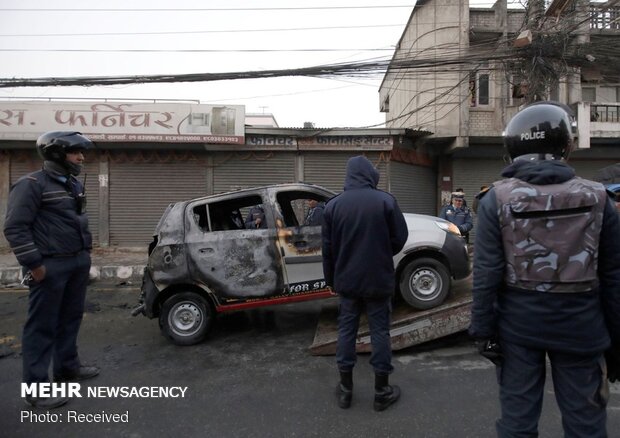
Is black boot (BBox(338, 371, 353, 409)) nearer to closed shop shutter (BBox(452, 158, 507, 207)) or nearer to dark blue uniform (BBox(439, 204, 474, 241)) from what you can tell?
dark blue uniform (BBox(439, 204, 474, 241))

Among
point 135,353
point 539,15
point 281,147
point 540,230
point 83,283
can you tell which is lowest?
point 135,353

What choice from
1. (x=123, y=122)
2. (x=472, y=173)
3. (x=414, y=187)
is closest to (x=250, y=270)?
(x=123, y=122)

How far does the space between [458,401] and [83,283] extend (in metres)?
3.31

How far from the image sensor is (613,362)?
1.88 metres

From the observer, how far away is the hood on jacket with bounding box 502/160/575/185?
1723 millimetres

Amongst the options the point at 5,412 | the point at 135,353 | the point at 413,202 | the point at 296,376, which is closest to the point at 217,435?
the point at 296,376

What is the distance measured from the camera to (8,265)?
30.0 ft

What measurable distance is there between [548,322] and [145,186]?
A: 37.1 ft

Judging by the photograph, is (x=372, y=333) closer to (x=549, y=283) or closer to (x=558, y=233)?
(x=549, y=283)

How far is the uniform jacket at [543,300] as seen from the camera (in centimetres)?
169

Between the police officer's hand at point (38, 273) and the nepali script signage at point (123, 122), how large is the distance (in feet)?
26.0

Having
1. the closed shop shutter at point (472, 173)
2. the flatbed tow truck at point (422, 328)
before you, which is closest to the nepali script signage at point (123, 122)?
the closed shop shutter at point (472, 173)

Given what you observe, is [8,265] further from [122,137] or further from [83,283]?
[83,283]

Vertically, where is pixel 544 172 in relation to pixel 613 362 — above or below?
above
